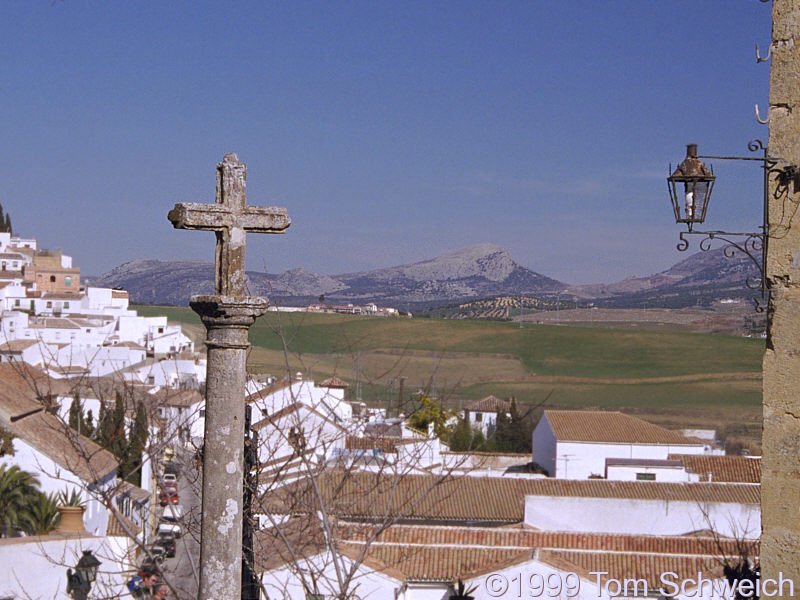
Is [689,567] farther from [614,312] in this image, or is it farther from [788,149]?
[614,312]

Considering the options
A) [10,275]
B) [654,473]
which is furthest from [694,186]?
[10,275]

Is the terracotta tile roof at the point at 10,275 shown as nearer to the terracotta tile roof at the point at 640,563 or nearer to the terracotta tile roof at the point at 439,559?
the terracotta tile roof at the point at 439,559

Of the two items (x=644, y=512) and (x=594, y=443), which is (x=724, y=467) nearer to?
(x=594, y=443)

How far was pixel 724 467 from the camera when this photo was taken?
33.8 meters

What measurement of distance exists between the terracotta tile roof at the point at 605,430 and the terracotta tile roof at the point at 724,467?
2.28 meters

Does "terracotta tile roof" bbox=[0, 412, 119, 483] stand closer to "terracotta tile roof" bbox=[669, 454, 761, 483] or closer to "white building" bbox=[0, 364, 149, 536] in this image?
"white building" bbox=[0, 364, 149, 536]

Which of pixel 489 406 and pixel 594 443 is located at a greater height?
pixel 594 443

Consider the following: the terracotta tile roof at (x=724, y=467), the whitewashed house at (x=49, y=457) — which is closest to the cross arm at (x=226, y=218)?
the whitewashed house at (x=49, y=457)

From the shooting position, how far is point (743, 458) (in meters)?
34.8

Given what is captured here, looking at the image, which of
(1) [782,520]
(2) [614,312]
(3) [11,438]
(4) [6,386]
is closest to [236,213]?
(1) [782,520]

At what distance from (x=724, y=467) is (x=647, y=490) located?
24.9 feet

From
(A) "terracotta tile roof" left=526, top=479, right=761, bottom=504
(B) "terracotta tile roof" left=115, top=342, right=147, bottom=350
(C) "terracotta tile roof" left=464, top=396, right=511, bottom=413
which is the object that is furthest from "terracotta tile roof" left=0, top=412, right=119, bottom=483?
(B) "terracotta tile roof" left=115, top=342, right=147, bottom=350

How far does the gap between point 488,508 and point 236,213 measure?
884 inches

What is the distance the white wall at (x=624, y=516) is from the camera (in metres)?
25.2
